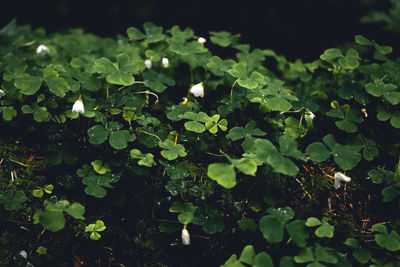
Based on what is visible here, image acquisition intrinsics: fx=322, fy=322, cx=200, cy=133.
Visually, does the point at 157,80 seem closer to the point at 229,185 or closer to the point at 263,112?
the point at 263,112

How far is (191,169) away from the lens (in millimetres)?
2252

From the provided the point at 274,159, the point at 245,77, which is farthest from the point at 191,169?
the point at 245,77

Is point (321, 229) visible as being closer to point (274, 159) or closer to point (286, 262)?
point (286, 262)

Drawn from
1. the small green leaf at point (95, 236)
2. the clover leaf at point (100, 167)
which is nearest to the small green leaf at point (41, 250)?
the small green leaf at point (95, 236)

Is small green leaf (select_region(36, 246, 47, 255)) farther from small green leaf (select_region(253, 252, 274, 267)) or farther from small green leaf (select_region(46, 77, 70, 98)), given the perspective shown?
small green leaf (select_region(253, 252, 274, 267))

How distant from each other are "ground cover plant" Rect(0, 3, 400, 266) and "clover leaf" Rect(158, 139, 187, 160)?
0.01m

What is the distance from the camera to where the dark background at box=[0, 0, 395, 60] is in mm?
4961

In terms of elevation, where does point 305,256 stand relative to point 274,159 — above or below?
below

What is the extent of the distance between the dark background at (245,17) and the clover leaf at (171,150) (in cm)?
328

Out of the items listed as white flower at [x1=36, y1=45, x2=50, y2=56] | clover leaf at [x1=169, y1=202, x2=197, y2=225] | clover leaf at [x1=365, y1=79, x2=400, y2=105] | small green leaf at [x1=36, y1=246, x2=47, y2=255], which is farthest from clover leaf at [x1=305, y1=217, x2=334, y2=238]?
white flower at [x1=36, y1=45, x2=50, y2=56]

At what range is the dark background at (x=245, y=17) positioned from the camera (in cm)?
496

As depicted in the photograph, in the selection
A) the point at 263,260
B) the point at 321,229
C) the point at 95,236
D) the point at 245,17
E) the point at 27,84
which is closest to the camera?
the point at 263,260

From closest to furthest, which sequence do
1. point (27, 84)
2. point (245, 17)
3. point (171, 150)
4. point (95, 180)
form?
point (95, 180), point (171, 150), point (27, 84), point (245, 17)

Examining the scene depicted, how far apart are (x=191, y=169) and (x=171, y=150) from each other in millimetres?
203
